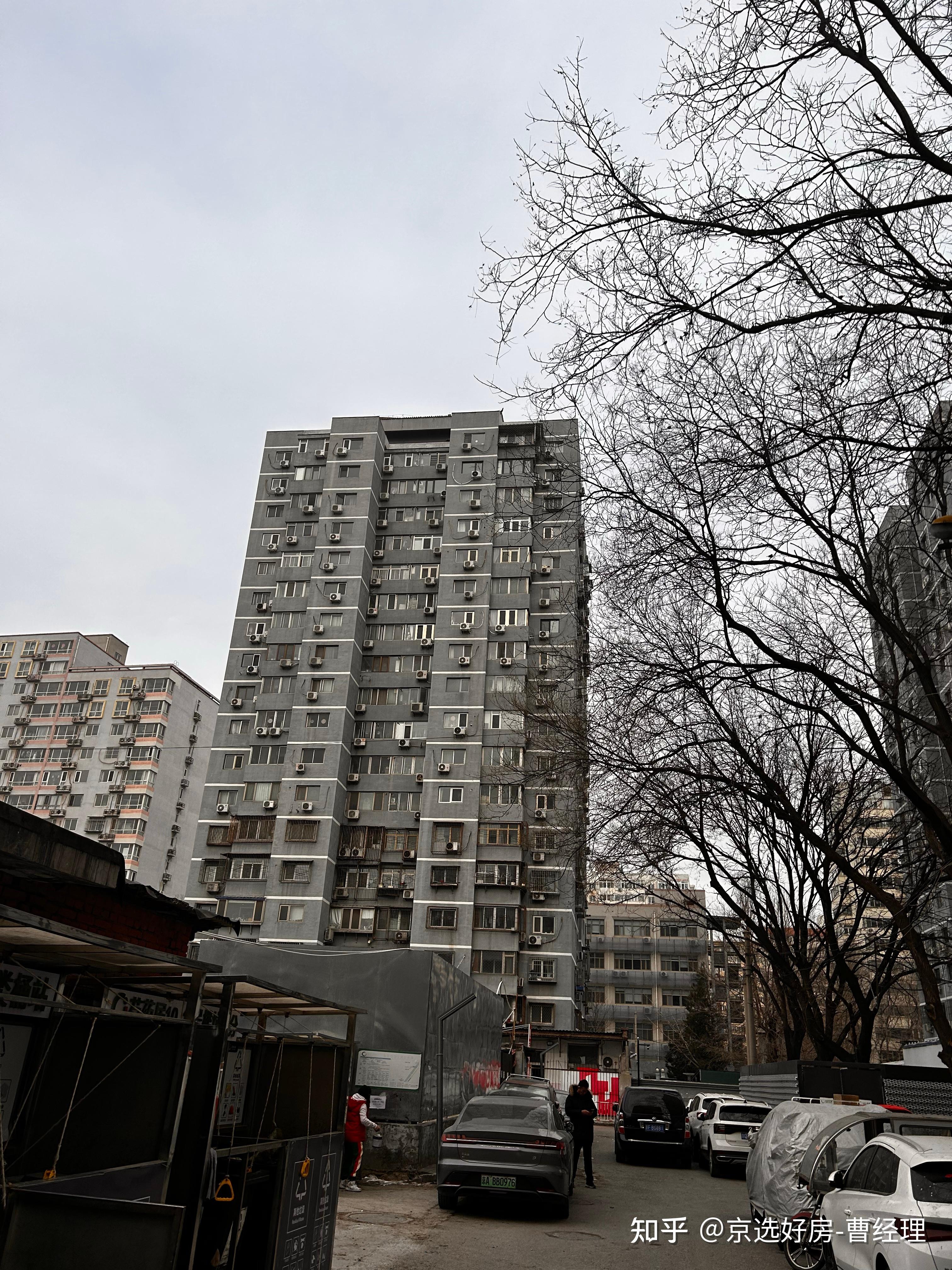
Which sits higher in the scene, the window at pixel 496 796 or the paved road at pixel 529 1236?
the window at pixel 496 796

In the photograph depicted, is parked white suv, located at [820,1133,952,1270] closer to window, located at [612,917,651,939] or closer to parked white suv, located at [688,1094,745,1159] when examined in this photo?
parked white suv, located at [688,1094,745,1159]

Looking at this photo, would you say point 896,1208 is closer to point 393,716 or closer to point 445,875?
point 445,875

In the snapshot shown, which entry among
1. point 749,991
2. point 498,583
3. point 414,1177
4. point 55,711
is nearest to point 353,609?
point 498,583

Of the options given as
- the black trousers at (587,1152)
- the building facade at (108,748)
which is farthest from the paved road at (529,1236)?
the building facade at (108,748)

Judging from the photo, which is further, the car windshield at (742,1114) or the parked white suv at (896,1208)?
the car windshield at (742,1114)

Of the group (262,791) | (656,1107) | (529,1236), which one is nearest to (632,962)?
(262,791)

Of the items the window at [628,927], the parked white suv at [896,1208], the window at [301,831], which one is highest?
the window at [628,927]

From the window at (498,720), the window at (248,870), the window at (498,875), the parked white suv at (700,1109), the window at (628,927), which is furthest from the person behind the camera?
the window at (628,927)

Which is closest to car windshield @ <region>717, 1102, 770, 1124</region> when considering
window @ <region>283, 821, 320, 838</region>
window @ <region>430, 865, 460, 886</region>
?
window @ <region>430, 865, 460, 886</region>

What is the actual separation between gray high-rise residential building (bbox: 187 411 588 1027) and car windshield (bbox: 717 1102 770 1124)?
23.6m

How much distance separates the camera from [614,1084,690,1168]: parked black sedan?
20922 millimetres

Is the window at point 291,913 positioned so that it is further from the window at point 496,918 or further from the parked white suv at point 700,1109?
the parked white suv at point 700,1109

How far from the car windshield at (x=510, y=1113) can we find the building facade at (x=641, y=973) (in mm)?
79428

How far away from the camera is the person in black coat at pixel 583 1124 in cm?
1548
